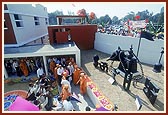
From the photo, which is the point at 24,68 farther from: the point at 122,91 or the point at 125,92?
the point at 125,92

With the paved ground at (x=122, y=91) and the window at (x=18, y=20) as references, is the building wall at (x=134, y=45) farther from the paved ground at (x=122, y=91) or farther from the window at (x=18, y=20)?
the window at (x=18, y=20)

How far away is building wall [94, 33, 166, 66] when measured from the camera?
9.91 m

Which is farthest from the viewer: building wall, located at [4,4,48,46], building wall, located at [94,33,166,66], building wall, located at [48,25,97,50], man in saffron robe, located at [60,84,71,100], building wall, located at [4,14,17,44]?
building wall, located at [48,25,97,50]

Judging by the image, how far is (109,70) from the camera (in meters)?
9.27

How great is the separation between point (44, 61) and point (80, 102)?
416cm

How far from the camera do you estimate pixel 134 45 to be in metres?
11.4

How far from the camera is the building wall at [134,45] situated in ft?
32.5

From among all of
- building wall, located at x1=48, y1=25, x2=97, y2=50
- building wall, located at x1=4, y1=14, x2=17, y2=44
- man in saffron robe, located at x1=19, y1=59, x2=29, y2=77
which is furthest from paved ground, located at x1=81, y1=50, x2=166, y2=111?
building wall, located at x1=4, y1=14, x2=17, y2=44

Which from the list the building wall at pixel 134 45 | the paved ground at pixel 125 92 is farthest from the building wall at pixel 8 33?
the building wall at pixel 134 45

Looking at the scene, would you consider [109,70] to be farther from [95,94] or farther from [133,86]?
[95,94]

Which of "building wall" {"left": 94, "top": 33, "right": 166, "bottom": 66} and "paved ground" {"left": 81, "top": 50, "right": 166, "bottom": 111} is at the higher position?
"building wall" {"left": 94, "top": 33, "right": 166, "bottom": 66}

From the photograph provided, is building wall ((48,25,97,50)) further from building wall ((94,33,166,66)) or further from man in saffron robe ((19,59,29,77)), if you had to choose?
man in saffron robe ((19,59,29,77))

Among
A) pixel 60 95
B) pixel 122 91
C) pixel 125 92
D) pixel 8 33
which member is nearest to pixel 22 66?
pixel 8 33

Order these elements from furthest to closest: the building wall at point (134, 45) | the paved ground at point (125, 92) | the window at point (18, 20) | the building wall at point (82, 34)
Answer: the building wall at point (82, 34) → the window at point (18, 20) → the building wall at point (134, 45) → the paved ground at point (125, 92)
